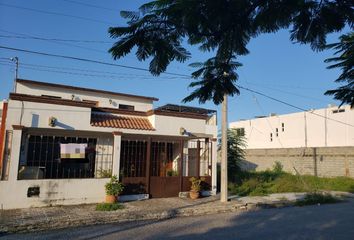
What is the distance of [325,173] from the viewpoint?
25562 mm

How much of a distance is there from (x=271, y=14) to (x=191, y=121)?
14199 millimetres

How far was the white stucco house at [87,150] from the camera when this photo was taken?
12.3 meters

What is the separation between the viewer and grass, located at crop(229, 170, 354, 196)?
59.3 feet

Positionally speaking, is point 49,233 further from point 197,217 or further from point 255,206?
point 255,206

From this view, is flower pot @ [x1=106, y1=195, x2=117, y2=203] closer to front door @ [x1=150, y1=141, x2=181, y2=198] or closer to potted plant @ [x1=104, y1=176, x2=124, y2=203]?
potted plant @ [x1=104, y1=176, x2=124, y2=203]

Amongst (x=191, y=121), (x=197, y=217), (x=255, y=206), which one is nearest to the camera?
(x=197, y=217)

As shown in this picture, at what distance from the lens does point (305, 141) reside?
129ft

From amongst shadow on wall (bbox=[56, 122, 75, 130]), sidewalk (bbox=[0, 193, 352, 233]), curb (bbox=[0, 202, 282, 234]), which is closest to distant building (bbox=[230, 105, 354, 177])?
sidewalk (bbox=[0, 193, 352, 233])

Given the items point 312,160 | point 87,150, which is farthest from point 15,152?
point 312,160

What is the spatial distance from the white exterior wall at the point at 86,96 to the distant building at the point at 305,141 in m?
7.13

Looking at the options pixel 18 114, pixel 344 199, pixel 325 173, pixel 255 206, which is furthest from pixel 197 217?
pixel 325 173

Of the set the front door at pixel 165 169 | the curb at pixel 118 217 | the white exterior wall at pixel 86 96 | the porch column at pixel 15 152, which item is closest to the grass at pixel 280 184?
the front door at pixel 165 169

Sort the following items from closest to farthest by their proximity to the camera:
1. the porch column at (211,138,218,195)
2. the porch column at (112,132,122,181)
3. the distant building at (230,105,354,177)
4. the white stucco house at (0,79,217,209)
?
Answer: the white stucco house at (0,79,217,209) → the porch column at (112,132,122,181) → the porch column at (211,138,218,195) → the distant building at (230,105,354,177)

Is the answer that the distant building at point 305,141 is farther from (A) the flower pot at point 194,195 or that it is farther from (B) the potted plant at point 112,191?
(B) the potted plant at point 112,191
